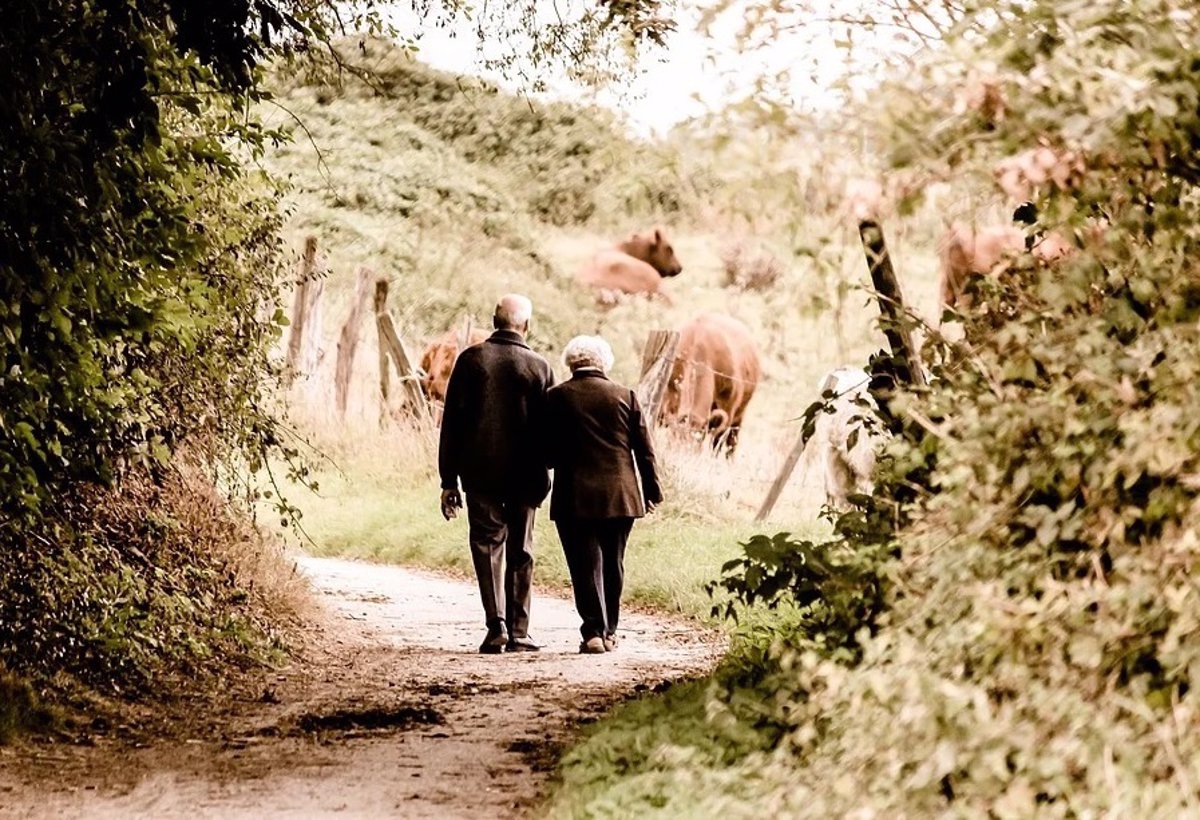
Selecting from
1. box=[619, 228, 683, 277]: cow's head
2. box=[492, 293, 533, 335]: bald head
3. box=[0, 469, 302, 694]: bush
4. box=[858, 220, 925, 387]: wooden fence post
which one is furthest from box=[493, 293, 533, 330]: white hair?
box=[619, 228, 683, 277]: cow's head

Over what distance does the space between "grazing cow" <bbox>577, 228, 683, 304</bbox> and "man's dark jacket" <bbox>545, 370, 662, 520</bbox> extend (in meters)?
24.1

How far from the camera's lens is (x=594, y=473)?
918 cm

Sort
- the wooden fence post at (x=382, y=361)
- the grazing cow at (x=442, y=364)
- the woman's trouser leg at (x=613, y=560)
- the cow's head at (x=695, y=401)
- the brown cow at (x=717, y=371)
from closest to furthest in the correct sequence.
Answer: the woman's trouser leg at (x=613, y=560) < the wooden fence post at (x=382, y=361) < the cow's head at (x=695, y=401) < the brown cow at (x=717, y=371) < the grazing cow at (x=442, y=364)

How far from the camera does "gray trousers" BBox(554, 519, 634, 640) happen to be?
9258 millimetres

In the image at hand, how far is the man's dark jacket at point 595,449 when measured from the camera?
9172 mm

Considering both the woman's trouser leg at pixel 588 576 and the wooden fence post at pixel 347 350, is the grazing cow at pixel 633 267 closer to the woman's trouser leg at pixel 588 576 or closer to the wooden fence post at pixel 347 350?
the wooden fence post at pixel 347 350

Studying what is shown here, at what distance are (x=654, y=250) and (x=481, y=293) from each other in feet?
14.9

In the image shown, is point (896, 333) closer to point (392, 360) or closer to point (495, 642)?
point (495, 642)

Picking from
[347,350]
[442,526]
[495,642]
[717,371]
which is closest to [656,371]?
[442,526]

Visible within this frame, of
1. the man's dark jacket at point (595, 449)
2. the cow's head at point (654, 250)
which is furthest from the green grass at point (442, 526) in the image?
the cow's head at point (654, 250)

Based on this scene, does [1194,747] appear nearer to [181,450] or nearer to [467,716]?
[467,716]

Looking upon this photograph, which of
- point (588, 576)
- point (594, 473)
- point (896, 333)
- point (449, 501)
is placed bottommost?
point (588, 576)

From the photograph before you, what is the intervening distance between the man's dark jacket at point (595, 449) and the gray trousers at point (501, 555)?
0.28 metres

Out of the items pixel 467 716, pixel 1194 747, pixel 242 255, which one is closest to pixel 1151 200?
pixel 1194 747
